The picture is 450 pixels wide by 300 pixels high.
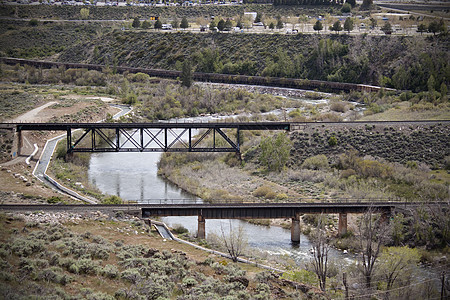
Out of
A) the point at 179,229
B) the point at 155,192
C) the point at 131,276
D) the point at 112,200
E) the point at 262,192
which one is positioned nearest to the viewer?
the point at 131,276

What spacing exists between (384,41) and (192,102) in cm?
3835

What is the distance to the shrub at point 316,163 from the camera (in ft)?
212

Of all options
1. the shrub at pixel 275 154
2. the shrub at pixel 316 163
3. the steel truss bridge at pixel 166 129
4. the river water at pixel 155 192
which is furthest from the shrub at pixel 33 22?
the shrub at pixel 316 163

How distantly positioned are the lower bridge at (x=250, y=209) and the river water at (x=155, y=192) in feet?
4.01

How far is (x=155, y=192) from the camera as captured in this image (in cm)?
5881

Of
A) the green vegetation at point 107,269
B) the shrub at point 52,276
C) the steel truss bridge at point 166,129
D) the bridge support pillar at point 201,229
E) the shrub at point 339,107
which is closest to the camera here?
the green vegetation at point 107,269

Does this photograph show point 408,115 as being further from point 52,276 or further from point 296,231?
point 52,276

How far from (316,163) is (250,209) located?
63.2 feet

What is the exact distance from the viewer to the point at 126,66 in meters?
131

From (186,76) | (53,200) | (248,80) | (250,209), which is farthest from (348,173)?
(248,80)

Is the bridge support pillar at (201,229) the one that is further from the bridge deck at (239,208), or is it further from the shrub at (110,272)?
the shrub at (110,272)

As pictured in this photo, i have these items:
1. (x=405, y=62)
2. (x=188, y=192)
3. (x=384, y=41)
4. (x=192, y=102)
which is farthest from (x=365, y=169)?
(x=384, y=41)

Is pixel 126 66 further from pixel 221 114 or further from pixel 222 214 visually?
pixel 222 214

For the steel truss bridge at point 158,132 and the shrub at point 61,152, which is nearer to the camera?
the steel truss bridge at point 158,132
